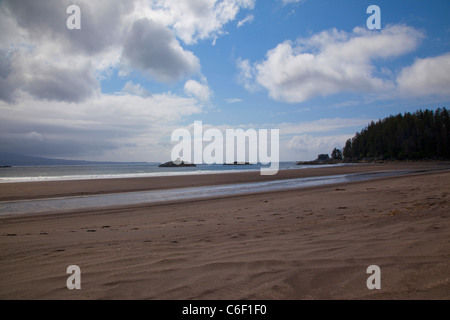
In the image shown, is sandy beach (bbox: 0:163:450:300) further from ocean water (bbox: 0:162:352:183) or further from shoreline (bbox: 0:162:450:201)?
Answer: ocean water (bbox: 0:162:352:183)

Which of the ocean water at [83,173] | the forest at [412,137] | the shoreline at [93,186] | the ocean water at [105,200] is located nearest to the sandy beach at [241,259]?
the ocean water at [105,200]

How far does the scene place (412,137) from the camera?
8462 centimetres

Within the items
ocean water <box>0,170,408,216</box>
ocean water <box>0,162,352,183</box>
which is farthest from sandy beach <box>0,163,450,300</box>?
ocean water <box>0,162,352,183</box>

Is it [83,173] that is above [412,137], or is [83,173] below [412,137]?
below

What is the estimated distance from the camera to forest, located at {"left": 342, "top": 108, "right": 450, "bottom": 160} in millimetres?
80125

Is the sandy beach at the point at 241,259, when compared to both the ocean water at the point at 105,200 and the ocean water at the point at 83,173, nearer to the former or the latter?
the ocean water at the point at 105,200

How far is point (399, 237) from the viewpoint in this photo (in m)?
4.90

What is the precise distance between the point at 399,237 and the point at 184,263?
4118 millimetres

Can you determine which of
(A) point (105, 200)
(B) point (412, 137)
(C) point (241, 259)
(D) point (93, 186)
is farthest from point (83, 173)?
(B) point (412, 137)

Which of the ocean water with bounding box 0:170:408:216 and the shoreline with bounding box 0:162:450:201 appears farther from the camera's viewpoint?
the shoreline with bounding box 0:162:450:201

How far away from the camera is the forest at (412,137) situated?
8012cm

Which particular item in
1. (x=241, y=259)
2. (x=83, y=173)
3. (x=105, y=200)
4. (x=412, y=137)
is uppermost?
(x=412, y=137)

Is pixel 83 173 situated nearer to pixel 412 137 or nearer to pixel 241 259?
pixel 241 259

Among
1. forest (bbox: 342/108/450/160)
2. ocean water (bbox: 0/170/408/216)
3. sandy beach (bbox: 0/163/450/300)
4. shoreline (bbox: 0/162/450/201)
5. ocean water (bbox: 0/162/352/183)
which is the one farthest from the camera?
forest (bbox: 342/108/450/160)
